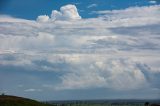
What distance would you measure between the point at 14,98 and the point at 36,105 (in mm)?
3840

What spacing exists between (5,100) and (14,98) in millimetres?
3314

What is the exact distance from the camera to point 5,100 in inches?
2640

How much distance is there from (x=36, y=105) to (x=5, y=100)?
5249 mm

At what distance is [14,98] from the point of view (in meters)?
70.2

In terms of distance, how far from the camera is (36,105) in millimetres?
69500

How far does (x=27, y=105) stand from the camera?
222 feet

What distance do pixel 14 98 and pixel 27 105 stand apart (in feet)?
11.5

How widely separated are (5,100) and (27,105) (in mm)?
3486
